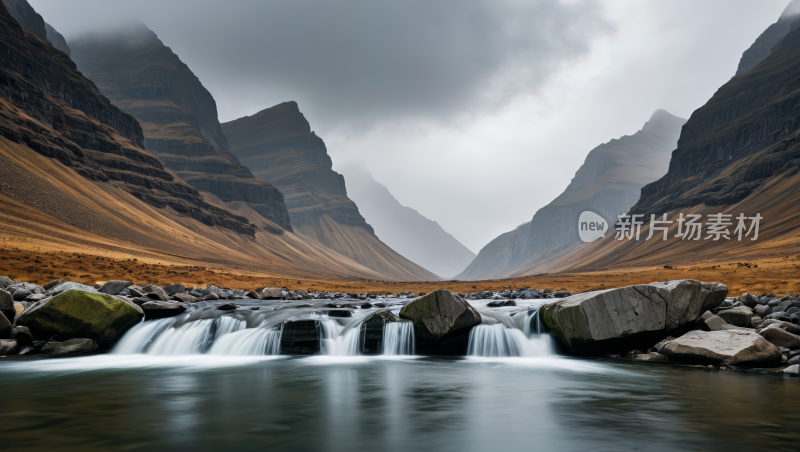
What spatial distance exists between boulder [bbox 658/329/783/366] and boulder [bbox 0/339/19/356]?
28.8 m

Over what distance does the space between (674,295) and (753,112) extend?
207125mm

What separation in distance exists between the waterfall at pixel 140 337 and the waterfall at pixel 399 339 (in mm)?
12378

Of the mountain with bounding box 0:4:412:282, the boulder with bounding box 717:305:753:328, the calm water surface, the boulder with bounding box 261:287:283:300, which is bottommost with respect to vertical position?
the calm water surface

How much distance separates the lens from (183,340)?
22203 mm

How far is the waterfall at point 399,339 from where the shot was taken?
69.5 feet

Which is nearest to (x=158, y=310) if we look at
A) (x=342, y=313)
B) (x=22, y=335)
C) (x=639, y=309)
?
(x=22, y=335)

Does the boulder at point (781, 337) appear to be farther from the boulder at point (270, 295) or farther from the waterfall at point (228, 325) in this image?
the boulder at point (270, 295)

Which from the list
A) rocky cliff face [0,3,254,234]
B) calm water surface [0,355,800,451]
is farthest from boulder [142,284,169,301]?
rocky cliff face [0,3,254,234]

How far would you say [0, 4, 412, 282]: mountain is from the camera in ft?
281

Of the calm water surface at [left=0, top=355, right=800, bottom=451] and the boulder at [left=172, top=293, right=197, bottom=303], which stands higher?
the boulder at [left=172, top=293, right=197, bottom=303]

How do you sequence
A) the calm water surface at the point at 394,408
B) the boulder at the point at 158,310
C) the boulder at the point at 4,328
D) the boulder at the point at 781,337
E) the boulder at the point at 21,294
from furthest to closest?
the boulder at the point at 158,310, the boulder at the point at 21,294, the boulder at the point at 4,328, the boulder at the point at 781,337, the calm water surface at the point at 394,408

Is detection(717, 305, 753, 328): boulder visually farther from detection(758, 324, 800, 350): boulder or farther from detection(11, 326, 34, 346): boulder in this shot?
detection(11, 326, 34, 346): boulder

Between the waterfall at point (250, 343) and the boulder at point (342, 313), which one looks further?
the boulder at point (342, 313)

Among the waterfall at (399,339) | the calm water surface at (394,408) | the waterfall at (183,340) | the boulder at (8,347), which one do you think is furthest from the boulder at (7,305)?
the waterfall at (399,339)
